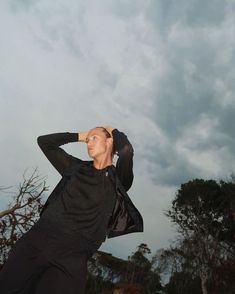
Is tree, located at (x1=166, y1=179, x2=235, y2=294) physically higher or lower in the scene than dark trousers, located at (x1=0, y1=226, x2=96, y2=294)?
higher

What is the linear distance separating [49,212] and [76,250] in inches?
11.4

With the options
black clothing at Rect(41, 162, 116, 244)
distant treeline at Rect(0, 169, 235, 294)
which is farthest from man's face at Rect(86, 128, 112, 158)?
distant treeline at Rect(0, 169, 235, 294)

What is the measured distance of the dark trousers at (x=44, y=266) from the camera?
7.64 ft

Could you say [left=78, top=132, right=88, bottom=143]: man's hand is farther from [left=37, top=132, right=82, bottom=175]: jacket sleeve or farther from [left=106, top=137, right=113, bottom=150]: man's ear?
[left=106, top=137, right=113, bottom=150]: man's ear

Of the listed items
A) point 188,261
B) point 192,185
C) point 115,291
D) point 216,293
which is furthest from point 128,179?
point 192,185

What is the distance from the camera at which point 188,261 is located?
102ft

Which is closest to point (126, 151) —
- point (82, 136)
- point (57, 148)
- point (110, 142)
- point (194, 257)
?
point (110, 142)

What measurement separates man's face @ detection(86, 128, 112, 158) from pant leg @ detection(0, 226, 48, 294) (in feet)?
2.40

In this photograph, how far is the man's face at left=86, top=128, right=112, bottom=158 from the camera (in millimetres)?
2939

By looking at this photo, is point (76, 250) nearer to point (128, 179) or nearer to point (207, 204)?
point (128, 179)

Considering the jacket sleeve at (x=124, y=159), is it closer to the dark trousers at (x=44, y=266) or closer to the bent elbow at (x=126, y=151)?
the bent elbow at (x=126, y=151)

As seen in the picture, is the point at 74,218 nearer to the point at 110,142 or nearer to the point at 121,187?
the point at 121,187

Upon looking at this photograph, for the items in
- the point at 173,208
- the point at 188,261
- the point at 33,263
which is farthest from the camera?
the point at 173,208

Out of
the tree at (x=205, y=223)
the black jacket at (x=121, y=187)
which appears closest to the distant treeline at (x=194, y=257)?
the tree at (x=205, y=223)
